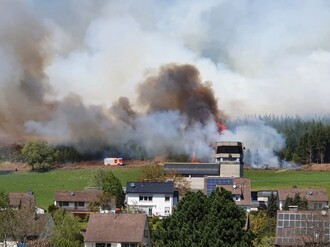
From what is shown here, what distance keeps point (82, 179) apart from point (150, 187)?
23.9m

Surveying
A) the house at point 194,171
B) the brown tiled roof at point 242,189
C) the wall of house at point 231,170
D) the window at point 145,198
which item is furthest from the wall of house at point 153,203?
the wall of house at point 231,170

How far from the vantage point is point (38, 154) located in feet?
357

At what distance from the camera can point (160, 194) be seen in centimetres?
7744

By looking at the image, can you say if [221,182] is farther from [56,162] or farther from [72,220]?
[56,162]

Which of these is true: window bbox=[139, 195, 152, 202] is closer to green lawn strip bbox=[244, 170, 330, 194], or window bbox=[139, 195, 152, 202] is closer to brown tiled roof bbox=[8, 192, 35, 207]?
brown tiled roof bbox=[8, 192, 35, 207]

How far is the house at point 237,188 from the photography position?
242 feet

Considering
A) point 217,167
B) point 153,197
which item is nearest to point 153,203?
point 153,197

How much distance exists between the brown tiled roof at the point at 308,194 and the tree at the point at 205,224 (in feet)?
106

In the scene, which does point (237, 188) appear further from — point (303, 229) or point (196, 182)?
point (303, 229)

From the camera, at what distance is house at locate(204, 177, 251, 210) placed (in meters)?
73.9

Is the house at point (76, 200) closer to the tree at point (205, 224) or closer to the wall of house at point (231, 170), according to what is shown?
the wall of house at point (231, 170)

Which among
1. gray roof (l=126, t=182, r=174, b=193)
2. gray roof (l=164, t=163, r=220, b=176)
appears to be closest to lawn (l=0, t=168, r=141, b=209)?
gray roof (l=164, t=163, r=220, b=176)

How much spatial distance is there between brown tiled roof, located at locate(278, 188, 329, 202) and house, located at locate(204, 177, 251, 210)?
3634 mm

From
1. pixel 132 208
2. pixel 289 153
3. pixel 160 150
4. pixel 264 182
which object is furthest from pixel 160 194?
pixel 289 153
